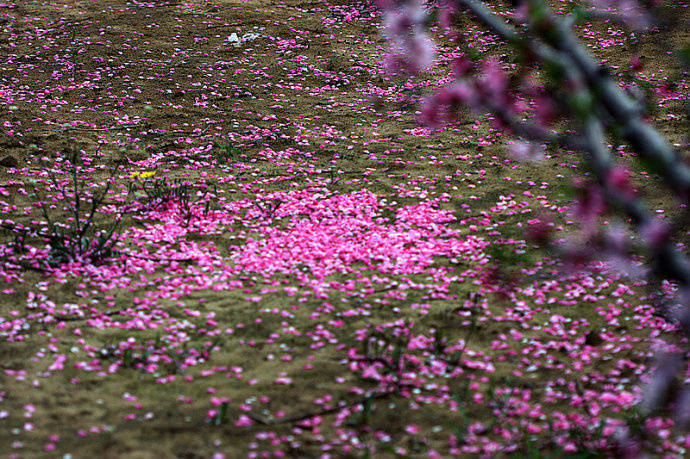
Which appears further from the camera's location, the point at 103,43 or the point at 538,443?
the point at 103,43

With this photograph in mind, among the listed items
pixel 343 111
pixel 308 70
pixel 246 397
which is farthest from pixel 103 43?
pixel 246 397

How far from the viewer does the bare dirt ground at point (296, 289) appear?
4.09 meters

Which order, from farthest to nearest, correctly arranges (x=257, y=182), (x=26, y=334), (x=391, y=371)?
(x=257, y=182) < (x=26, y=334) < (x=391, y=371)

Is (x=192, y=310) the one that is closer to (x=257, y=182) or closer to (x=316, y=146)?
(x=257, y=182)

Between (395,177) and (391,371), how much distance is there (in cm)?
456

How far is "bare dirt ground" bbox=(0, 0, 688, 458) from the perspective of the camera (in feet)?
13.4

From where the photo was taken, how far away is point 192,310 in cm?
566

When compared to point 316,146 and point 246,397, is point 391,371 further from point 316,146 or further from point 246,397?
point 316,146

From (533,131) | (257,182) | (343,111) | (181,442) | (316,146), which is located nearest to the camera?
(533,131)

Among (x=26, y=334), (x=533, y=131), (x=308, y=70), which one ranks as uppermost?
(x=533, y=131)

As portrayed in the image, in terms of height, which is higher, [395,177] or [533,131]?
[533,131]

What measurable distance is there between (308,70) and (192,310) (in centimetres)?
854

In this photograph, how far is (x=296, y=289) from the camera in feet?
19.9

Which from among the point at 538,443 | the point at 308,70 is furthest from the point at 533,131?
the point at 308,70
